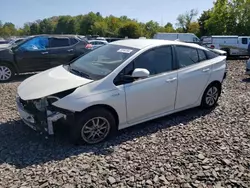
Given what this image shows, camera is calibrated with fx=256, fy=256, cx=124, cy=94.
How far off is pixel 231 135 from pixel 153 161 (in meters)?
1.66

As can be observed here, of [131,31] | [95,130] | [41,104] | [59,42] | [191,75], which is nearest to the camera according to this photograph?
[41,104]

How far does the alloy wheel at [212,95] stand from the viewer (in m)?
5.45

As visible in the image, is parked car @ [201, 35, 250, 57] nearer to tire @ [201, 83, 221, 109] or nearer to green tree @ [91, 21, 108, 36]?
tire @ [201, 83, 221, 109]

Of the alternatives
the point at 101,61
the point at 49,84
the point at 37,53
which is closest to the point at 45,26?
the point at 37,53

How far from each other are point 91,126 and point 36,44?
21.6ft

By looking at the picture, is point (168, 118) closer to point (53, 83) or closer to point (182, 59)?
point (182, 59)

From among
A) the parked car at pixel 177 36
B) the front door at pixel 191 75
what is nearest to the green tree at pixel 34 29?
the parked car at pixel 177 36

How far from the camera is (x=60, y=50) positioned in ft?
31.8

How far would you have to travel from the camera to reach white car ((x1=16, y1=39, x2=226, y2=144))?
367 cm

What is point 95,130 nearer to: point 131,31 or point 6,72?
point 6,72

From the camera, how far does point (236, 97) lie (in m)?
6.62

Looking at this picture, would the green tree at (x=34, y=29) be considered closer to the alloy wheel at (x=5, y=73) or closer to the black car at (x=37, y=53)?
the black car at (x=37, y=53)

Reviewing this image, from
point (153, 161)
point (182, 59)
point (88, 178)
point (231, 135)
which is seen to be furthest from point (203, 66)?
point (88, 178)

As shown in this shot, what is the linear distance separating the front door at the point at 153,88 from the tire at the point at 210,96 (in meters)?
1.02
